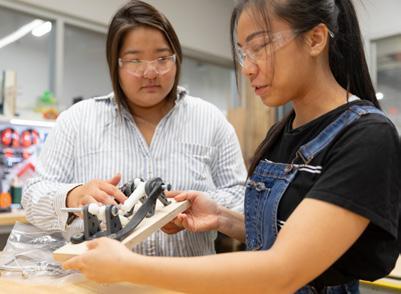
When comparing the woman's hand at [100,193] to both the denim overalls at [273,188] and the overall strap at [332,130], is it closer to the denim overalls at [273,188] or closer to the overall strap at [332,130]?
the denim overalls at [273,188]

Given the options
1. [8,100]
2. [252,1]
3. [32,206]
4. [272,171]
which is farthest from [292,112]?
[8,100]

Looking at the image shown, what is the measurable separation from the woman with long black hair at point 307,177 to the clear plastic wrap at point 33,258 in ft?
1.12

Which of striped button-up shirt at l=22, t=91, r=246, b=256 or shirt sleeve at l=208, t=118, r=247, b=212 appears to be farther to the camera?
shirt sleeve at l=208, t=118, r=247, b=212

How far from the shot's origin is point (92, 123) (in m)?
1.45

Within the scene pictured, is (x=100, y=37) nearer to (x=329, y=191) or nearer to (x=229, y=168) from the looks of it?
(x=229, y=168)

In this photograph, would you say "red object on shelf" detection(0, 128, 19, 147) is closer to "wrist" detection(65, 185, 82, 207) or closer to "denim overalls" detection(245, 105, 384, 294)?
"wrist" detection(65, 185, 82, 207)

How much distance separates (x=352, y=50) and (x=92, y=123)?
883mm

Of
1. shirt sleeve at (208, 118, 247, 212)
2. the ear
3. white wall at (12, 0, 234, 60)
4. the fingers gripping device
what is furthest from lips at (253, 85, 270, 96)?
white wall at (12, 0, 234, 60)

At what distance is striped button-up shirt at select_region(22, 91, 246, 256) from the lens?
1.38 metres

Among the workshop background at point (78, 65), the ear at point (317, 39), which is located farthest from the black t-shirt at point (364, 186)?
the workshop background at point (78, 65)

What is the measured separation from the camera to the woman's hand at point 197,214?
123cm

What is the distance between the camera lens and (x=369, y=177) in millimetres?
758

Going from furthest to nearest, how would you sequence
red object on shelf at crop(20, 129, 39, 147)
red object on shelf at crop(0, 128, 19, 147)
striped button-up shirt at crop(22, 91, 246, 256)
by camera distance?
red object on shelf at crop(20, 129, 39, 147), red object on shelf at crop(0, 128, 19, 147), striped button-up shirt at crop(22, 91, 246, 256)

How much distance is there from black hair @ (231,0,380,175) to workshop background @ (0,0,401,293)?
1.47m
